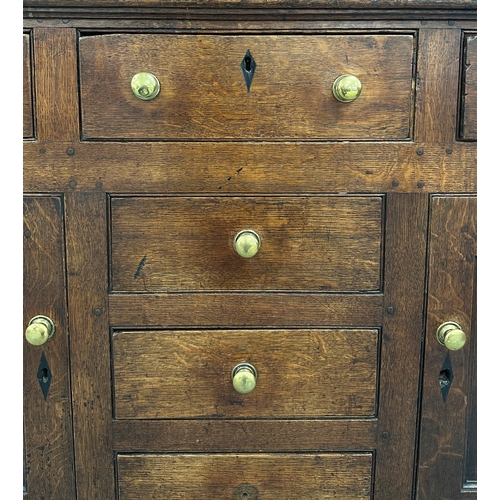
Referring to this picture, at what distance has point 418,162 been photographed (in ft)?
3.42

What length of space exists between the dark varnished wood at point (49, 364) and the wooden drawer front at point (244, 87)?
0.69 feet

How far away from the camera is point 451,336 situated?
40.9 inches

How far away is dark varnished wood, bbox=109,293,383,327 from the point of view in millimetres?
1082

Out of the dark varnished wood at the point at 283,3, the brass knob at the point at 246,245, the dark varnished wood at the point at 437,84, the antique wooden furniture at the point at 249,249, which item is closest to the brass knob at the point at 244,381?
the antique wooden furniture at the point at 249,249

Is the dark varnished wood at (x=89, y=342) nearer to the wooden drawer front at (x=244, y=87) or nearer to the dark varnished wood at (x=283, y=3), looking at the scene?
the wooden drawer front at (x=244, y=87)

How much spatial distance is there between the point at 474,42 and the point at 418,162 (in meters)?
0.24

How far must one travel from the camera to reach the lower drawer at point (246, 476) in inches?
44.7

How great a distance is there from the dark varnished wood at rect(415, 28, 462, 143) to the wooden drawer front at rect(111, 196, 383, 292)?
170 mm

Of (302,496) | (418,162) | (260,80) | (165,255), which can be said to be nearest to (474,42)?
(418,162)

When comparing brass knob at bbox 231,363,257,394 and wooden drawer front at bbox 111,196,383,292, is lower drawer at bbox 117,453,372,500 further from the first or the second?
wooden drawer front at bbox 111,196,383,292

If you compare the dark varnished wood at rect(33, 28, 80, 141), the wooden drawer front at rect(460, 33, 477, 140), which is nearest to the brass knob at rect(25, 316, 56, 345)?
the dark varnished wood at rect(33, 28, 80, 141)

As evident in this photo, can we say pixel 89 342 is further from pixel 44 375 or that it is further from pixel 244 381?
pixel 244 381

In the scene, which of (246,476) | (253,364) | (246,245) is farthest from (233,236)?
(246,476)

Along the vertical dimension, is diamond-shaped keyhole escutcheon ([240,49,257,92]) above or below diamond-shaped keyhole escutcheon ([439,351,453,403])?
above
